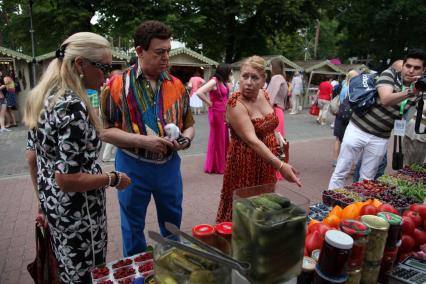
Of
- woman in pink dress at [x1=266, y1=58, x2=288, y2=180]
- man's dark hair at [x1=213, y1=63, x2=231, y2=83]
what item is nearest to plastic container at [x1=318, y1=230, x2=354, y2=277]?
woman in pink dress at [x1=266, y1=58, x2=288, y2=180]

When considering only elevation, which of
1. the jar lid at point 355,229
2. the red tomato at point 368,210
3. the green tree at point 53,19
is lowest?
the red tomato at point 368,210

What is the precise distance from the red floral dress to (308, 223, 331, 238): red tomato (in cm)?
113

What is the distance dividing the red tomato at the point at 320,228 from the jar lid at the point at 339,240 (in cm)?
43

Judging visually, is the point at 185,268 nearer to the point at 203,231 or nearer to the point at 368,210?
the point at 203,231

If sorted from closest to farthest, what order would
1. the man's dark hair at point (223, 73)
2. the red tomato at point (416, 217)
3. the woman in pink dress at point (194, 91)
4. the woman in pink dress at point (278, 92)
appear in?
the red tomato at point (416, 217) → the woman in pink dress at point (278, 92) → the man's dark hair at point (223, 73) → the woman in pink dress at point (194, 91)

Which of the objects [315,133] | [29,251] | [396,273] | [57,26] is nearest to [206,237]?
[396,273]

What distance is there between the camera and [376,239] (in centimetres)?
129

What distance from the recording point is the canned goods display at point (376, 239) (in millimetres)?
1287

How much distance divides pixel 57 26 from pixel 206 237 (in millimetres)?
18977

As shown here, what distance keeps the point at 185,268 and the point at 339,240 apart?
0.52 meters

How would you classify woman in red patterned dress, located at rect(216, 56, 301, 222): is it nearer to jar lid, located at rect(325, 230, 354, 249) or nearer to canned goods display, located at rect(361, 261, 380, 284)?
canned goods display, located at rect(361, 261, 380, 284)

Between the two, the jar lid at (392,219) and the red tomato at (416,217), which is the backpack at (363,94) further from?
the jar lid at (392,219)

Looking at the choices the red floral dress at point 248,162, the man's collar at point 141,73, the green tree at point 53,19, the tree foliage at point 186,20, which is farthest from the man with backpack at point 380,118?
the green tree at point 53,19

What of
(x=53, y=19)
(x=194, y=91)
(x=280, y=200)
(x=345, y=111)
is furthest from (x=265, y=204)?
(x=53, y=19)
